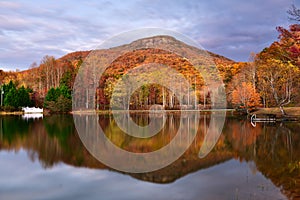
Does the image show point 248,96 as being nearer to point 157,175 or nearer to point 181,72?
point 181,72

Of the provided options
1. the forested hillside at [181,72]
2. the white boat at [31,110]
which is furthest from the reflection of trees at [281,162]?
the white boat at [31,110]

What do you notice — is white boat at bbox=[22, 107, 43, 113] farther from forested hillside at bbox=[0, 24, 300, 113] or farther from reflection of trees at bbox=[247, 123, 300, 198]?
reflection of trees at bbox=[247, 123, 300, 198]

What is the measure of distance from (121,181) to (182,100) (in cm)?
3709

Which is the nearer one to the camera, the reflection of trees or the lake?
the lake

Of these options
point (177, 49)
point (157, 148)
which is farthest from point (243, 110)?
point (157, 148)

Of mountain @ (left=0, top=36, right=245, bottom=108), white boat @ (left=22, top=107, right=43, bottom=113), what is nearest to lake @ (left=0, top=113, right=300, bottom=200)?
white boat @ (left=22, top=107, right=43, bottom=113)

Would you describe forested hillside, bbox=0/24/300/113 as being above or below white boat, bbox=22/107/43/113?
above

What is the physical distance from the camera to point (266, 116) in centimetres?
2245

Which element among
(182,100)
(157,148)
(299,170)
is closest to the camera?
(299,170)

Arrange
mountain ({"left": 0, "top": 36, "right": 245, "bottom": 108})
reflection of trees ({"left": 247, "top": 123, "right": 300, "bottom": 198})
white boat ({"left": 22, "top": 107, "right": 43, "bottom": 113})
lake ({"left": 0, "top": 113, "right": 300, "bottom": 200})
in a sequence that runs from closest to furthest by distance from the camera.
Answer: lake ({"left": 0, "top": 113, "right": 300, "bottom": 200}), reflection of trees ({"left": 247, "top": 123, "right": 300, "bottom": 198}), white boat ({"left": 22, "top": 107, "right": 43, "bottom": 113}), mountain ({"left": 0, "top": 36, "right": 245, "bottom": 108})

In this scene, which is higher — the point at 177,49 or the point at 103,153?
the point at 177,49

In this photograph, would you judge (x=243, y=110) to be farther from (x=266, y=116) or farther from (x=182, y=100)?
(x=182, y=100)

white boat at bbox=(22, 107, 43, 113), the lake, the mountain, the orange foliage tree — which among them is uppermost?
the mountain

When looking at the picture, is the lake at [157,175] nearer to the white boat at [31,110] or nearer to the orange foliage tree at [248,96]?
the orange foliage tree at [248,96]
